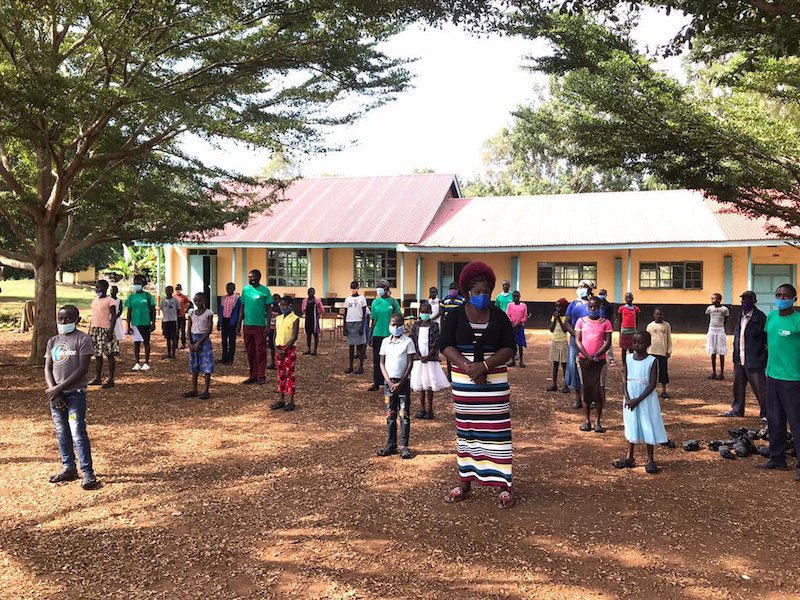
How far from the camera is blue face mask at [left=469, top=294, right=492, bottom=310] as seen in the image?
4840 millimetres

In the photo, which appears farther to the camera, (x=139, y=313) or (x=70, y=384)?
(x=139, y=313)

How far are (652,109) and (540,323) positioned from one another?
15252 mm

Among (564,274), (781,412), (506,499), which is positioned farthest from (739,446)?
(564,274)

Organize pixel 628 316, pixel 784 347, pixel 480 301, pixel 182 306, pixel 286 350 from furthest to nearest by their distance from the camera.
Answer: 1. pixel 182 306
2. pixel 628 316
3. pixel 286 350
4. pixel 784 347
5. pixel 480 301

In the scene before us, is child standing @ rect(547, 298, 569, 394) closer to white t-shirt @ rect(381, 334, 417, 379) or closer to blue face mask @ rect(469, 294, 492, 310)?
white t-shirt @ rect(381, 334, 417, 379)

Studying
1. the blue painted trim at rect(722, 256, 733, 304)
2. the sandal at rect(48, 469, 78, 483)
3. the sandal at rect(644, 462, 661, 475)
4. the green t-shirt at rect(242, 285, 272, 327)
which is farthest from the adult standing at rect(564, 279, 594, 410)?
the blue painted trim at rect(722, 256, 733, 304)

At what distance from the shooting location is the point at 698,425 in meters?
7.89

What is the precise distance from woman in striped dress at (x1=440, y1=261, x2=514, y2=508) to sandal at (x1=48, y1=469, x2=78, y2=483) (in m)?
Result: 3.53

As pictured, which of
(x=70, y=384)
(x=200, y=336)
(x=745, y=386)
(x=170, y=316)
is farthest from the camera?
(x=170, y=316)

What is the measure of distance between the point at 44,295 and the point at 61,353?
7961mm

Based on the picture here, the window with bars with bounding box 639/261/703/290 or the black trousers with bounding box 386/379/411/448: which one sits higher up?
the window with bars with bounding box 639/261/703/290

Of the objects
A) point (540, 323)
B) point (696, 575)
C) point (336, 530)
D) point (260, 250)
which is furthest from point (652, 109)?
point (260, 250)

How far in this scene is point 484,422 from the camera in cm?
488

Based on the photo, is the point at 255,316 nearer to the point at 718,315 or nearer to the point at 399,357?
the point at 399,357
